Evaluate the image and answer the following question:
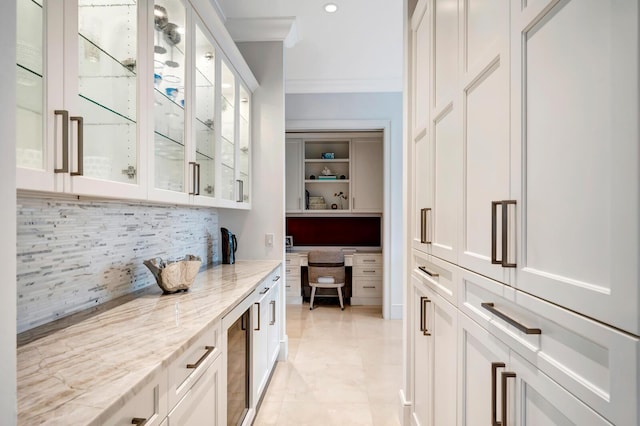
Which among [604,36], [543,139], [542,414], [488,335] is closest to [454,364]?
[488,335]

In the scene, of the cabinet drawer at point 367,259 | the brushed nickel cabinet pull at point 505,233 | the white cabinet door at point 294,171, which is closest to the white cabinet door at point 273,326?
the brushed nickel cabinet pull at point 505,233

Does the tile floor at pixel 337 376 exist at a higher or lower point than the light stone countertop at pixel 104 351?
lower

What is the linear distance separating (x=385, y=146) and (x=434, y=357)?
314 centimetres

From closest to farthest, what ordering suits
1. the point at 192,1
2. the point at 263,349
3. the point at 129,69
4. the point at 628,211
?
1. the point at 628,211
2. the point at 129,69
3. the point at 192,1
4. the point at 263,349

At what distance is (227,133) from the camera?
2.40 m

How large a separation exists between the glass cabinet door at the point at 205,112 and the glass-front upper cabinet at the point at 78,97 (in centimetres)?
58

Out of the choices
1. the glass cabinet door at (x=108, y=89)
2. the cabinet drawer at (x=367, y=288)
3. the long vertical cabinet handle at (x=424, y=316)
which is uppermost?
the glass cabinet door at (x=108, y=89)

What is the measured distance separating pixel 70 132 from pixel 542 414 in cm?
134

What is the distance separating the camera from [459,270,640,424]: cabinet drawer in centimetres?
53

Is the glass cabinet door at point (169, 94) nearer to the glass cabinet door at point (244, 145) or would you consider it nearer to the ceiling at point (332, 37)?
the glass cabinet door at point (244, 145)

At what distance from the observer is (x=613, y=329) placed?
0.55m

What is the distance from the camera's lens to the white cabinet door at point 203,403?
3.44 feet

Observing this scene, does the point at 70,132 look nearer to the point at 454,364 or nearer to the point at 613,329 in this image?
the point at 613,329

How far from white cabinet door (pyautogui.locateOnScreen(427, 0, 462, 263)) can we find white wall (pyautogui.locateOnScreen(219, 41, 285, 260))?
1685mm
